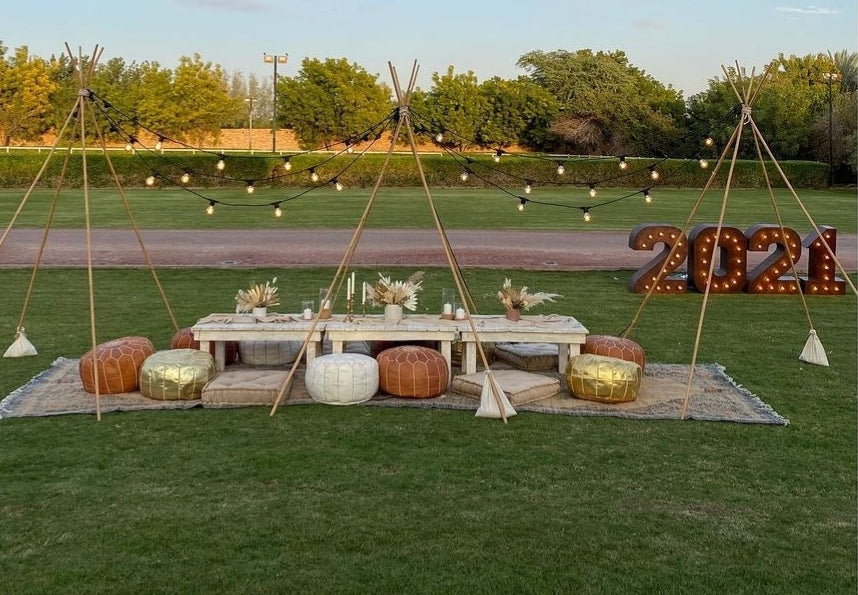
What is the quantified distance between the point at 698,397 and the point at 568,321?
5.42ft

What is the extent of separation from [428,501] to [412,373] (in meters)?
2.68

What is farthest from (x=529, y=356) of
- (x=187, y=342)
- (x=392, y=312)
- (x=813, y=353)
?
(x=187, y=342)

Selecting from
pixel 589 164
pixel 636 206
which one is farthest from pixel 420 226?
pixel 589 164

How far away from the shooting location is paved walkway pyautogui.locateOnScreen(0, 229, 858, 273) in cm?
1986

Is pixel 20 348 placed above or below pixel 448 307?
below

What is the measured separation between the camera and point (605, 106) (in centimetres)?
7675

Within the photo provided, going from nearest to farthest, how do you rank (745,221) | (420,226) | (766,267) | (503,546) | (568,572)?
(568,572)
(503,546)
(766,267)
(420,226)
(745,221)

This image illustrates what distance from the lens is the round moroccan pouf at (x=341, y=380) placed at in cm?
886

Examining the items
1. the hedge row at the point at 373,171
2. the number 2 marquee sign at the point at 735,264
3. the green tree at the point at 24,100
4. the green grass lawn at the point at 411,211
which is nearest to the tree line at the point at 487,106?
the green tree at the point at 24,100

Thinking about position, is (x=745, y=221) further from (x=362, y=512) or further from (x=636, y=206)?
(x=362, y=512)

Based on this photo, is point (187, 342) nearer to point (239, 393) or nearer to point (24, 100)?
point (239, 393)

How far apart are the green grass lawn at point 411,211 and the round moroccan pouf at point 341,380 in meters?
14.1

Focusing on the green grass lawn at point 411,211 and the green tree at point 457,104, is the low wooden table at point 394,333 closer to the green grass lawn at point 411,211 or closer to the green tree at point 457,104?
the green grass lawn at point 411,211

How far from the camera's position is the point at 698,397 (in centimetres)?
930
